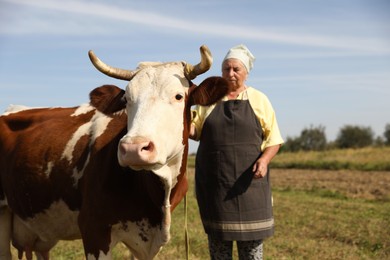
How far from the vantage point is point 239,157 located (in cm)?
464

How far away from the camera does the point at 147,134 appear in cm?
371

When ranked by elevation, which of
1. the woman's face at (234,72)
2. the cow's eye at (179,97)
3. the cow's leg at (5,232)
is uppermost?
the woman's face at (234,72)

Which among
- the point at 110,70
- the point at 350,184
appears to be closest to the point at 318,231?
the point at 110,70

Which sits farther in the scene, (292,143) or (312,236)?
(292,143)

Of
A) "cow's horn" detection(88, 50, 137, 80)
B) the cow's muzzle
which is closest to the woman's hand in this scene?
the cow's muzzle

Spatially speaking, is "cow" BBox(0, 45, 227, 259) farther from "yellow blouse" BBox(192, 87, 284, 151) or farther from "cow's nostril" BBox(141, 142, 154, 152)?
"yellow blouse" BBox(192, 87, 284, 151)

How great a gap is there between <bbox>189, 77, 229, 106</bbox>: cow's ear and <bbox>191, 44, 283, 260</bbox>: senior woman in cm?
14

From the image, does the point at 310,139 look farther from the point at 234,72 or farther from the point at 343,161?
the point at 234,72

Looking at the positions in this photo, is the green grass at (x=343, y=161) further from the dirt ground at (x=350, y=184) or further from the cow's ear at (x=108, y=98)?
the cow's ear at (x=108, y=98)

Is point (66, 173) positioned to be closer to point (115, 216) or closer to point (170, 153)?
point (115, 216)

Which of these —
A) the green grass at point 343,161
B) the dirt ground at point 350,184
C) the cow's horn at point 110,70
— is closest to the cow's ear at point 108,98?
the cow's horn at point 110,70

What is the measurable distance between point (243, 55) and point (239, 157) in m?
0.92

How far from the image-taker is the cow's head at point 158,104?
364 centimetres

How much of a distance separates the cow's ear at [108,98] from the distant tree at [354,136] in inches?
2798
